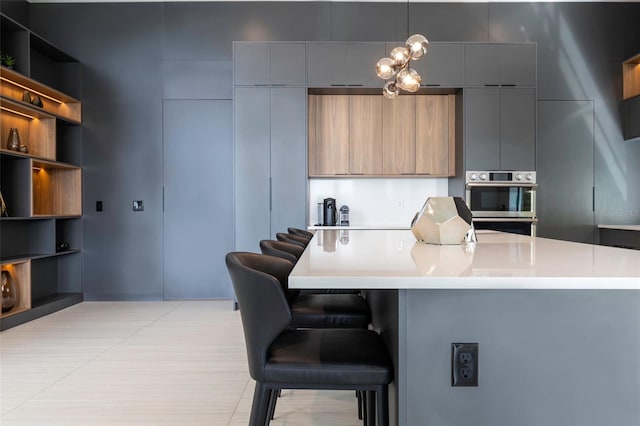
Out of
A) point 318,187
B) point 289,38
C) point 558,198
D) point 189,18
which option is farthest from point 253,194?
point 558,198

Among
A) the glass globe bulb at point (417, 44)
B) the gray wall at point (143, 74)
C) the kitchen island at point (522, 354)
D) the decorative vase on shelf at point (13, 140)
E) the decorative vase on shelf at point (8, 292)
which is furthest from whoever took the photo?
the gray wall at point (143, 74)

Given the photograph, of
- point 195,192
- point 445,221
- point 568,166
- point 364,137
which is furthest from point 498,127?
point 195,192

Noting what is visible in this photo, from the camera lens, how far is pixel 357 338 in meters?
1.42

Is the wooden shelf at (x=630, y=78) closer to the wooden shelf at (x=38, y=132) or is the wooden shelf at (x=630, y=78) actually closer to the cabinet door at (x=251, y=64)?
the cabinet door at (x=251, y=64)

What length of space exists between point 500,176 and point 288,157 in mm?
2277

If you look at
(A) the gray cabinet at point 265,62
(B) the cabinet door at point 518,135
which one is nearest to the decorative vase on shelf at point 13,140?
(A) the gray cabinet at point 265,62

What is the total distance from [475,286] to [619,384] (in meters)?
0.55

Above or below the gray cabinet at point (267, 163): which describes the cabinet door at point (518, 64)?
above

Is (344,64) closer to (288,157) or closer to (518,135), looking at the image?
(288,157)

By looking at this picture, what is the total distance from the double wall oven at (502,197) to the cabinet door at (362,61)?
149cm

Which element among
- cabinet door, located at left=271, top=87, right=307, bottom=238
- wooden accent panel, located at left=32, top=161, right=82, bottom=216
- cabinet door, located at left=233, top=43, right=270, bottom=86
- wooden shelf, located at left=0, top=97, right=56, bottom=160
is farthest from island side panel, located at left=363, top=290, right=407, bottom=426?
wooden accent panel, located at left=32, top=161, right=82, bottom=216

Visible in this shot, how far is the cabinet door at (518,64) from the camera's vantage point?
4555 mm

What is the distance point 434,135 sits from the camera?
15.8 ft

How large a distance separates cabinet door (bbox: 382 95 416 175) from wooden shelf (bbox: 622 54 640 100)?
261 centimetres
